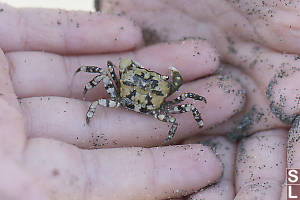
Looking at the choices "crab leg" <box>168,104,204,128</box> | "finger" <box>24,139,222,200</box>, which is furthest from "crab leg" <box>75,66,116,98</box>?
"finger" <box>24,139,222,200</box>

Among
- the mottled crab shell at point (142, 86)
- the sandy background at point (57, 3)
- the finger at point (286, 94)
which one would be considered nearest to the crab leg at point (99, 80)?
the mottled crab shell at point (142, 86)

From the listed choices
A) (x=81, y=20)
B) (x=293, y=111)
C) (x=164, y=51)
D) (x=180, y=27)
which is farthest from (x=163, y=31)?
(x=293, y=111)

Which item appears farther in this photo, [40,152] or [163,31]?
[163,31]

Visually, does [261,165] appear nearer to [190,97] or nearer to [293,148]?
[293,148]

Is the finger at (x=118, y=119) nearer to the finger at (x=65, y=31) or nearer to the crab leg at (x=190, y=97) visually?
the crab leg at (x=190, y=97)

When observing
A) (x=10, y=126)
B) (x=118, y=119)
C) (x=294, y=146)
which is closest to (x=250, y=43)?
(x=294, y=146)

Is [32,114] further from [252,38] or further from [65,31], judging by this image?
[252,38]

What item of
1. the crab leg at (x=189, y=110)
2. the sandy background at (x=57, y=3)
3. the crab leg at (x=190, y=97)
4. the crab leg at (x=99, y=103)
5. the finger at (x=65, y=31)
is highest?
the sandy background at (x=57, y=3)
